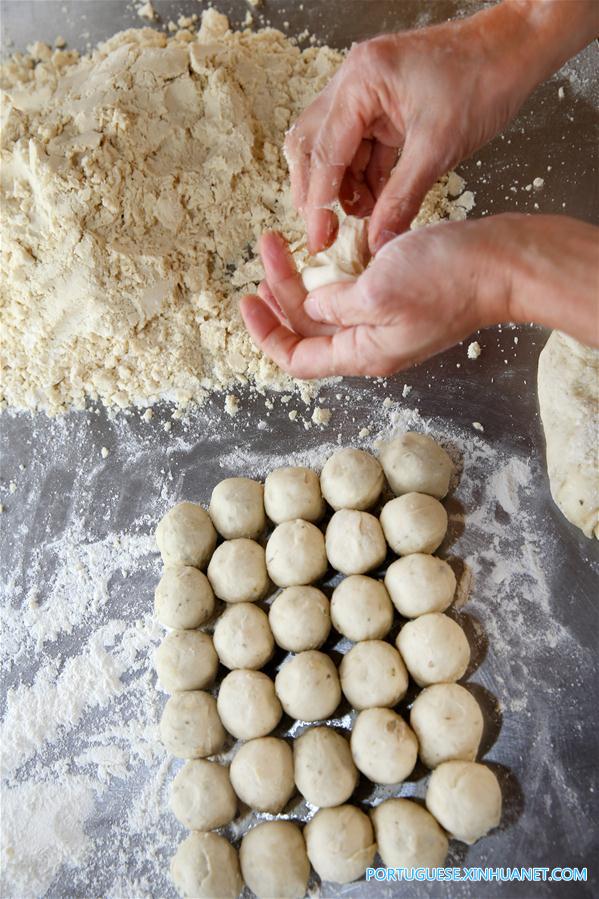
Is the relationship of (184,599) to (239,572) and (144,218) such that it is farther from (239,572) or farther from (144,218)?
(144,218)

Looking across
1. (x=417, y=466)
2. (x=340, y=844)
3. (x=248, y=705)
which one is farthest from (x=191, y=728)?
(x=417, y=466)

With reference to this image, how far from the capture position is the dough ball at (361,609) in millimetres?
1475

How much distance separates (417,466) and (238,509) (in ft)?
1.36

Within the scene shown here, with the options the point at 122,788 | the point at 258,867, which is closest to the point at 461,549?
the point at 258,867

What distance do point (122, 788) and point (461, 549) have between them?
0.93 m

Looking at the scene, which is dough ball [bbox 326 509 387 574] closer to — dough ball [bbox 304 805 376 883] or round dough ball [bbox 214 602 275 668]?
round dough ball [bbox 214 602 275 668]

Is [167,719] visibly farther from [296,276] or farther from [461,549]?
[296,276]

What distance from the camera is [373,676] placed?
4.70 feet

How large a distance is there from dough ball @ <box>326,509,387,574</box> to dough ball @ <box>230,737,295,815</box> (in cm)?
40

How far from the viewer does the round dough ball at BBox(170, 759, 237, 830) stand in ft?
4.65

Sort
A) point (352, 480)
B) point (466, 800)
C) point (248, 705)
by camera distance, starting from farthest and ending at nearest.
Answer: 1. point (352, 480)
2. point (248, 705)
3. point (466, 800)

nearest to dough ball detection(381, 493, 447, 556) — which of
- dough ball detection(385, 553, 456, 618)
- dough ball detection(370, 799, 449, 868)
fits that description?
dough ball detection(385, 553, 456, 618)

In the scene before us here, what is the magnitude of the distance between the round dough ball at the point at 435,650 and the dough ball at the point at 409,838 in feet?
0.81

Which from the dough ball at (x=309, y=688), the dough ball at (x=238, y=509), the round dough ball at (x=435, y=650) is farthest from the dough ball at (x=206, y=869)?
the dough ball at (x=238, y=509)
